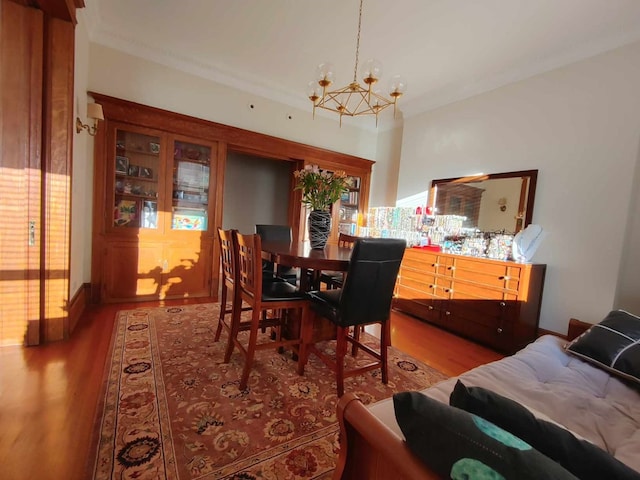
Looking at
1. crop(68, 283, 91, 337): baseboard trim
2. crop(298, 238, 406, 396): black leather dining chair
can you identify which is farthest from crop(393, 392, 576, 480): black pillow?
crop(68, 283, 91, 337): baseboard trim

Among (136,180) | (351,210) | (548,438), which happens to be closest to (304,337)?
(548,438)

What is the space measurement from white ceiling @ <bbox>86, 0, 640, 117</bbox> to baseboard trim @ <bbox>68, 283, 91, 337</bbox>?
8.56ft

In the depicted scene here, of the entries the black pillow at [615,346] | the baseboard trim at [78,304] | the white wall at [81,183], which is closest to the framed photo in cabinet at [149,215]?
the white wall at [81,183]

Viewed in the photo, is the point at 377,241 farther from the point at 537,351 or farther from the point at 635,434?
the point at 635,434

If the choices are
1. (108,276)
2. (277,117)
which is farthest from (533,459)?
(277,117)

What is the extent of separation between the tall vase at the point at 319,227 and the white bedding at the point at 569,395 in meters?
1.46

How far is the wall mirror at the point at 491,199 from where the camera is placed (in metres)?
3.03

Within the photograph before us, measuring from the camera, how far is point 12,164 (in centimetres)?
202

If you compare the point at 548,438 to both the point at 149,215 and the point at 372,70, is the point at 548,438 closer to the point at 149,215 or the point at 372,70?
the point at 372,70

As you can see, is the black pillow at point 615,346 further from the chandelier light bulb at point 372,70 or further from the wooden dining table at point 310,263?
the chandelier light bulb at point 372,70

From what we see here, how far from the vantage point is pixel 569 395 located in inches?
45.3

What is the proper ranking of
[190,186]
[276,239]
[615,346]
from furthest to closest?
1. [190,186]
2. [276,239]
3. [615,346]

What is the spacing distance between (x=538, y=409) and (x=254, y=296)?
4.78ft

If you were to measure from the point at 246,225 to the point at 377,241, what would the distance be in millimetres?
4121
